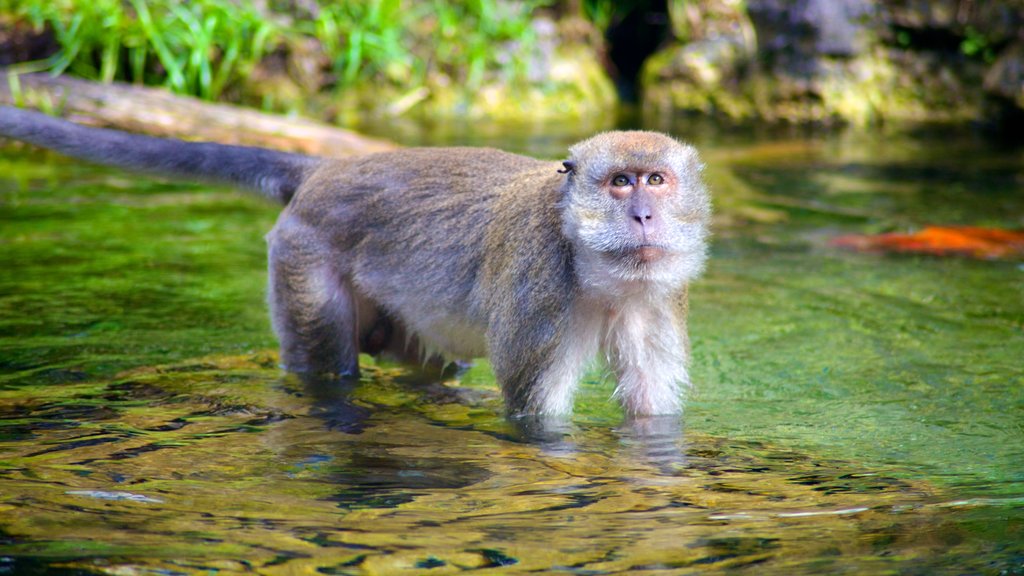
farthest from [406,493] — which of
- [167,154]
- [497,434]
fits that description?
[167,154]

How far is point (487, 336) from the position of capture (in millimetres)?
4789

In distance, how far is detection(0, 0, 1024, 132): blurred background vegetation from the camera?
11781mm

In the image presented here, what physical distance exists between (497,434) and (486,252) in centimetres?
80

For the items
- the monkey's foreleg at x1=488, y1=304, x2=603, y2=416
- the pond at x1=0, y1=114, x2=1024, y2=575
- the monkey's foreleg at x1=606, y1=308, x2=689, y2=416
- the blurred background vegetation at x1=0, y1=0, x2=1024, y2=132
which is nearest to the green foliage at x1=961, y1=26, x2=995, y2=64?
the blurred background vegetation at x1=0, y1=0, x2=1024, y2=132

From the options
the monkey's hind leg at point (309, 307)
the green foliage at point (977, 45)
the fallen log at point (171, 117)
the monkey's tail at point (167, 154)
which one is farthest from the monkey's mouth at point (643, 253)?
the green foliage at point (977, 45)

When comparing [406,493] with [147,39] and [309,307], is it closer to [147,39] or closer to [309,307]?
[309,307]

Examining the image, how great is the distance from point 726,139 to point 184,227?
639 cm

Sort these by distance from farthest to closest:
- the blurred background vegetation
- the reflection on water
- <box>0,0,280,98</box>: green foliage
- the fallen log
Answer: the blurred background vegetation
<box>0,0,280,98</box>: green foliage
the fallen log
the reflection on water

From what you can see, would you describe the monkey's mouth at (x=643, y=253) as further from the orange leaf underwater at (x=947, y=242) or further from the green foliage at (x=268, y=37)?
the green foliage at (x=268, y=37)

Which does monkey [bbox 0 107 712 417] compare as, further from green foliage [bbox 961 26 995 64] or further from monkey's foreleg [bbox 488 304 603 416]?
green foliage [bbox 961 26 995 64]

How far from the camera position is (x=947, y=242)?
25.5 ft

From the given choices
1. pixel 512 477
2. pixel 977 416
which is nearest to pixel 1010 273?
pixel 977 416

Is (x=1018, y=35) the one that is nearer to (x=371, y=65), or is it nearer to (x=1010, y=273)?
(x=1010, y=273)

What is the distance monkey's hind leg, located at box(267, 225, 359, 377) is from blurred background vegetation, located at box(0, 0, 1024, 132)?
6573 mm
